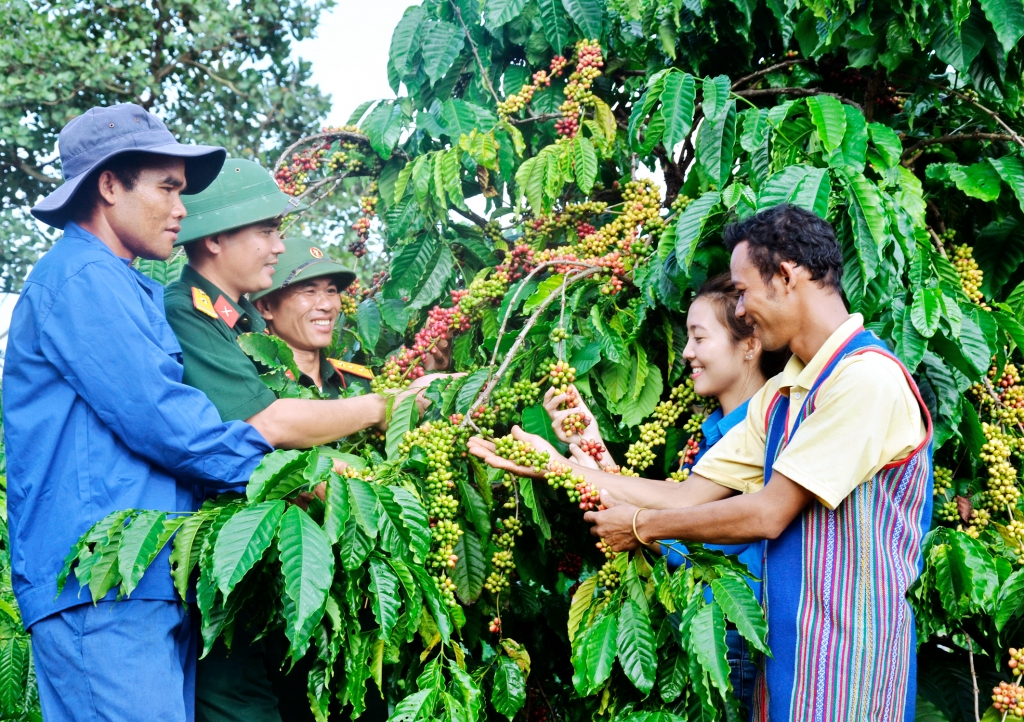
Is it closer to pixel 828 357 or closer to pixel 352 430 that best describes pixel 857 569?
pixel 828 357

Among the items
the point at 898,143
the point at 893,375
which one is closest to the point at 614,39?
the point at 898,143

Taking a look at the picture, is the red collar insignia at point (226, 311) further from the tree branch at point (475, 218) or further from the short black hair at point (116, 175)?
the tree branch at point (475, 218)

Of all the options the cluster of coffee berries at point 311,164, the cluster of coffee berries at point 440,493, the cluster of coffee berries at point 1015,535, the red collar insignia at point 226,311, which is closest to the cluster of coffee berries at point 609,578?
the cluster of coffee berries at point 440,493

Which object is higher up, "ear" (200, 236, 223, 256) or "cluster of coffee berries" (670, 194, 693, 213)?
"ear" (200, 236, 223, 256)

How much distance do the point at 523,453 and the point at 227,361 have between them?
Result: 0.71 m

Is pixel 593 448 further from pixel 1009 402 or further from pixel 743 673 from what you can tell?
pixel 1009 402

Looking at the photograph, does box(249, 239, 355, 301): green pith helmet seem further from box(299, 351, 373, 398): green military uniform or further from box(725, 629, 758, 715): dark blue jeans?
box(725, 629, 758, 715): dark blue jeans

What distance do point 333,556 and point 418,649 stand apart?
1.95ft

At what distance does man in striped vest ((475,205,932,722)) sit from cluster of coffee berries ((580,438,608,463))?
381 millimetres

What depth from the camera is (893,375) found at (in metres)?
1.78

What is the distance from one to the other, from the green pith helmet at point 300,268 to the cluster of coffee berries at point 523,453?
3.82 ft

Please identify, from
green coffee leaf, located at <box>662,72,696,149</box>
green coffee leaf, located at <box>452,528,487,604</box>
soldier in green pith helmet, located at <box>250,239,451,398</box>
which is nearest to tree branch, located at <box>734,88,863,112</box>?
green coffee leaf, located at <box>662,72,696,149</box>

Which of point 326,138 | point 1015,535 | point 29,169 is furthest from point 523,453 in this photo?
point 29,169

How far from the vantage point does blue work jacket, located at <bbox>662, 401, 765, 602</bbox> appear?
2.09 metres
